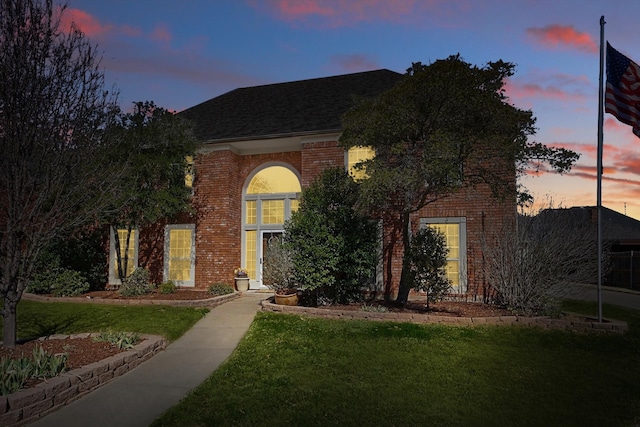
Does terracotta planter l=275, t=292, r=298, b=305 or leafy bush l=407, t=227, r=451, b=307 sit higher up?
leafy bush l=407, t=227, r=451, b=307

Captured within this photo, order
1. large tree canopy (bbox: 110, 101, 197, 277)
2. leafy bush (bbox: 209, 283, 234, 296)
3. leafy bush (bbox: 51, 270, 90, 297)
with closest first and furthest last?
large tree canopy (bbox: 110, 101, 197, 277) → leafy bush (bbox: 51, 270, 90, 297) → leafy bush (bbox: 209, 283, 234, 296)

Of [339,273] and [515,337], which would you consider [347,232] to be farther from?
[515,337]

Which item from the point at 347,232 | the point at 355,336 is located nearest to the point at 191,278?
the point at 347,232

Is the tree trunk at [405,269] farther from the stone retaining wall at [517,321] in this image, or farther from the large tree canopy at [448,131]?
the stone retaining wall at [517,321]

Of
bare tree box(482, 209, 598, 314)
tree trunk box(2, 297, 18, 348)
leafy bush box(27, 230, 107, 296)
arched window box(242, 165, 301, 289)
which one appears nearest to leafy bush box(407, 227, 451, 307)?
bare tree box(482, 209, 598, 314)

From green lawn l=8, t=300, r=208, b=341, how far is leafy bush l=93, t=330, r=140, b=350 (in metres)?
0.95

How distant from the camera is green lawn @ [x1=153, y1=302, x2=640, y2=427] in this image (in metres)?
5.34

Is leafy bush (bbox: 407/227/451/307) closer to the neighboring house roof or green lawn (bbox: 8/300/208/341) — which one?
green lawn (bbox: 8/300/208/341)

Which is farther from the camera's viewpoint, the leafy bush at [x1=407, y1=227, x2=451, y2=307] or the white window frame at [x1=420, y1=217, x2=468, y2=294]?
the white window frame at [x1=420, y1=217, x2=468, y2=294]

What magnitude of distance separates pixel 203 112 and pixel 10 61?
1290 cm

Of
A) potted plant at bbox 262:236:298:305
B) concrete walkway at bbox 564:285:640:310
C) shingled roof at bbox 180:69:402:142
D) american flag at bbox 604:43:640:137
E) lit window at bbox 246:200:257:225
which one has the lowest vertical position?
concrete walkway at bbox 564:285:640:310

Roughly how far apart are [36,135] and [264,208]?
9.84 metres

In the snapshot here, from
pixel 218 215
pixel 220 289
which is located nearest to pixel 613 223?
pixel 218 215

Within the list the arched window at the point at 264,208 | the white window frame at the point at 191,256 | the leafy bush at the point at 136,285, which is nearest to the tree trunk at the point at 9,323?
the leafy bush at the point at 136,285
